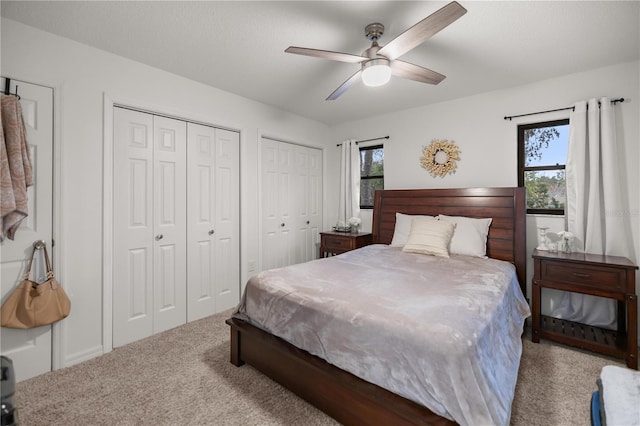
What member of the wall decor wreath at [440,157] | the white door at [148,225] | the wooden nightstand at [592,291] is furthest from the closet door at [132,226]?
the wooden nightstand at [592,291]

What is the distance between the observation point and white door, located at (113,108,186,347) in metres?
2.58

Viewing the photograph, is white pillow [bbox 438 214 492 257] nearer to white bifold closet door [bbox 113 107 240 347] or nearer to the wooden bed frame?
the wooden bed frame

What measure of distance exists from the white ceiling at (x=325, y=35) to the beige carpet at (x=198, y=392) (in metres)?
2.55

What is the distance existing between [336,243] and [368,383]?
2633 millimetres

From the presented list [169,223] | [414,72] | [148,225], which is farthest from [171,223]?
[414,72]

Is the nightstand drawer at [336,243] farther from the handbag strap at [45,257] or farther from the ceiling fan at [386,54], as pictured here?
the handbag strap at [45,257]

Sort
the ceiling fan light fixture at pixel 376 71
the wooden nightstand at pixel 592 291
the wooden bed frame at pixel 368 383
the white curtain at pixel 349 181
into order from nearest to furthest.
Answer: the wooden bed frame at pixel 368 383 → the ceiling fan light fixture at pixel 376 71 → the wooden nightstand at pixel 592 291 → the white curtain at pixel 349 181

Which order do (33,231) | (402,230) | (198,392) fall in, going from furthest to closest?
(402,230) → (33,231) → (198,392)

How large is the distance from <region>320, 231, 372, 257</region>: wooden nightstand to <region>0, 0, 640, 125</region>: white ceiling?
1.96 metres

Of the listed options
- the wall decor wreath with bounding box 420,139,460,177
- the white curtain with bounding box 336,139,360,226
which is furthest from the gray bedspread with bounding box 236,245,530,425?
the white curtain with bounding box 336,139,360,226

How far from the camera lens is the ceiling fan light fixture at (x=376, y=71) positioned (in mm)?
1979

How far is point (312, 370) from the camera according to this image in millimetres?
1713

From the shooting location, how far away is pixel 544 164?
10.1ft

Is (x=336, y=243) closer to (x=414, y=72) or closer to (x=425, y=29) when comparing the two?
(x=414, y=72)
